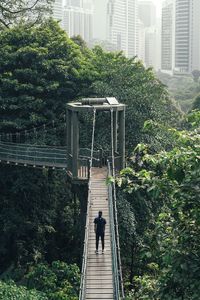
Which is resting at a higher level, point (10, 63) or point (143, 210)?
point (10, 63)

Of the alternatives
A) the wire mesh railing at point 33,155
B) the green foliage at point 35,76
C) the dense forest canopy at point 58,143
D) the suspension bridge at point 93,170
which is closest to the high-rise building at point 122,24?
the green foliage at point 35,76

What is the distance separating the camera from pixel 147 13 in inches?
5763

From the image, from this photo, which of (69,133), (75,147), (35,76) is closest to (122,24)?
(35,76)

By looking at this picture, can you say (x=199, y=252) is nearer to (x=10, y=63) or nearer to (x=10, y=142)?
(x=10, y=142)

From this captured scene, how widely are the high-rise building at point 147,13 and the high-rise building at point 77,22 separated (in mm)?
33784

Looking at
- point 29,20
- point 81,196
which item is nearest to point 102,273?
point 81,196

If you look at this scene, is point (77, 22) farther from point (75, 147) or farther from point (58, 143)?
point (75, 147)

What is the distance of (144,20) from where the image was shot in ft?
477

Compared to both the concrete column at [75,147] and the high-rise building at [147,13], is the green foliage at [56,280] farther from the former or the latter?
the high-rise building at [147,13]

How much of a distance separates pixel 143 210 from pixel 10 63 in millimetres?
6066

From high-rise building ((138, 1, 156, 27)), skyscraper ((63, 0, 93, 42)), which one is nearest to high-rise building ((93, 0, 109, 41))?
skyscraper ((63, 0, 93, 42))

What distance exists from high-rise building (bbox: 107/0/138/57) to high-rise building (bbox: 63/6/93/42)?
4.76m

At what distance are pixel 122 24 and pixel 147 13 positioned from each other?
3922cm

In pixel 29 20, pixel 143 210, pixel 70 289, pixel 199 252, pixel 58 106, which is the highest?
pixel 29 20
